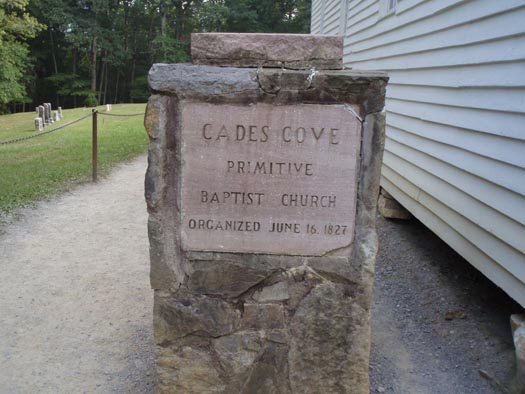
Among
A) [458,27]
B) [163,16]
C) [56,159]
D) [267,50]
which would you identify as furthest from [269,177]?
[163,16]

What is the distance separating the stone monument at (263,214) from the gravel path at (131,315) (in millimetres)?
672

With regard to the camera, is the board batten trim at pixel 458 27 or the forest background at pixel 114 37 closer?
the board batten trim at pixel 458 27

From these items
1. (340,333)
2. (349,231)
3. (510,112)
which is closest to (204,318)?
(340,333)

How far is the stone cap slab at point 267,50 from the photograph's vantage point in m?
2.63

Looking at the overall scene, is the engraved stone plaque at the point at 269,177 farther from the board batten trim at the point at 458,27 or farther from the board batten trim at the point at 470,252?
the board batten trim at the point at 458,27

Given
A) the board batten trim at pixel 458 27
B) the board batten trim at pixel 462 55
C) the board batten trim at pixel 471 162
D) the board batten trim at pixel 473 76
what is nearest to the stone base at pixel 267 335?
the board batten trim at pixel 471 162

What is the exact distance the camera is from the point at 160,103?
255 cm

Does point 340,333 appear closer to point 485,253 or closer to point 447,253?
point 485,253

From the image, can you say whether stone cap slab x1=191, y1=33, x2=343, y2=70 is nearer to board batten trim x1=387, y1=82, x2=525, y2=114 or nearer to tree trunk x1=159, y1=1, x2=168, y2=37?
board batten trim x1=387, y1=82, x2=525, y2=114

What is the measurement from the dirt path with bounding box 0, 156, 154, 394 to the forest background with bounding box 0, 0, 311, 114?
82.6 ft

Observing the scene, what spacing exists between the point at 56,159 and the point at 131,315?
7.08 metres

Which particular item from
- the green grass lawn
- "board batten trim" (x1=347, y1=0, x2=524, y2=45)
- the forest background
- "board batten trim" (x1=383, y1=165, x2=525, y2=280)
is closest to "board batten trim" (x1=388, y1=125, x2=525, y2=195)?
"board batten trim" (x1=383, y1=165, x2=525, y2=280)

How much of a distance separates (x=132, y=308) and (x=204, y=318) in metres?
1.67

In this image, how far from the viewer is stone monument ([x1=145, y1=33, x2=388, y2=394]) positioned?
8.31 feet
